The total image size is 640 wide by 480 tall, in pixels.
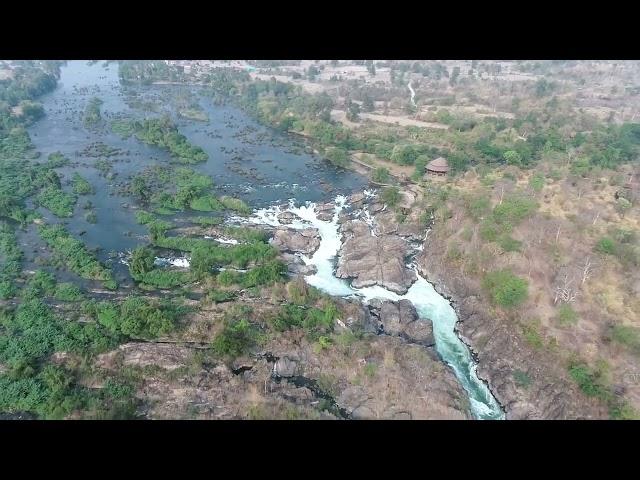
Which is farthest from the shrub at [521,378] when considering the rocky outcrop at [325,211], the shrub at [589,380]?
the rocky outcrop at [325,211]

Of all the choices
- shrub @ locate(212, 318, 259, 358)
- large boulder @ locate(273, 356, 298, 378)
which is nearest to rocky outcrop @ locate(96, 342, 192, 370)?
shrub @ locate(212, 318, 259, 358)

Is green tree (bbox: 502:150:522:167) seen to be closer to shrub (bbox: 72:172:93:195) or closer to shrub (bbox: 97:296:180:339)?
shrub (bbox: 97:296:180:339)

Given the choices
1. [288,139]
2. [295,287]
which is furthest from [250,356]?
[288,139]

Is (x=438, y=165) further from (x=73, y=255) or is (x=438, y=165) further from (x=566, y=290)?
(x=73, y=255)

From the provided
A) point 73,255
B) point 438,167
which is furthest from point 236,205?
point 438,167

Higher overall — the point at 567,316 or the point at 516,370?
the point at 567,316

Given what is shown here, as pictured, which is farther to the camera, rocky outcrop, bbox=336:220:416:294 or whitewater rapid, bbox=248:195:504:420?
rocky outcrop, bbox=336:220:416:294
